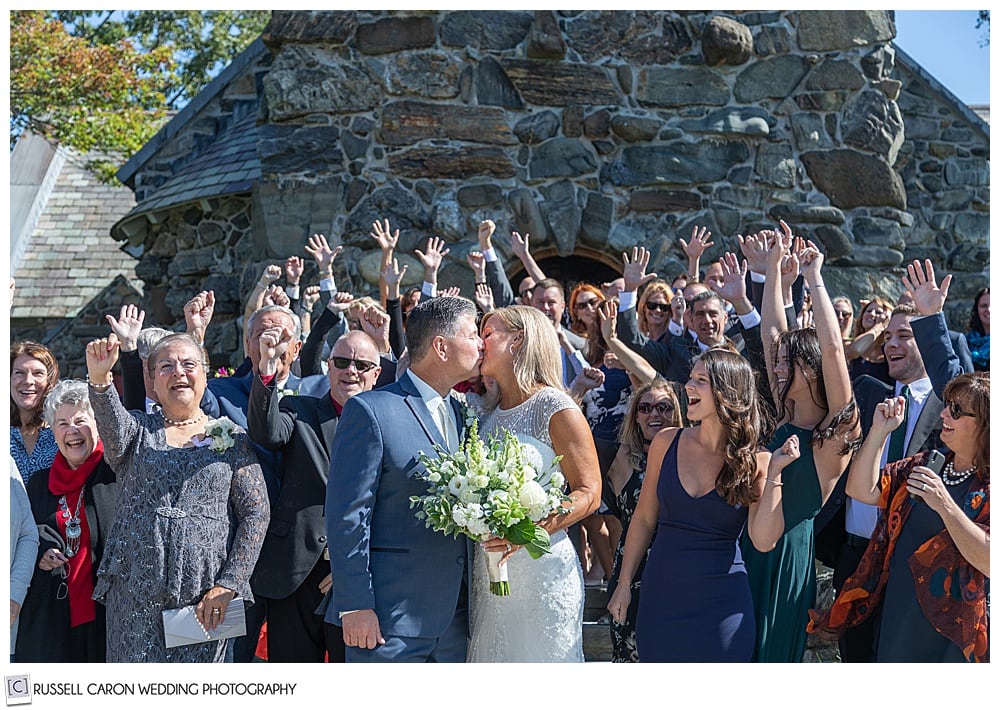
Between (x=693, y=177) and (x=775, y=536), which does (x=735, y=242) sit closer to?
(x=693, y=177)

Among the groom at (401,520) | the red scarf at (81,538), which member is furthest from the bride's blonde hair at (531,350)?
the red scarf at (81,538)

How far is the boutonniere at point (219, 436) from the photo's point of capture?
4293mm

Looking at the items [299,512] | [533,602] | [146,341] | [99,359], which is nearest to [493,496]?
[533,602]

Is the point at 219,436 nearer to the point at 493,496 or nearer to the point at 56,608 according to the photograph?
the point at 56,608

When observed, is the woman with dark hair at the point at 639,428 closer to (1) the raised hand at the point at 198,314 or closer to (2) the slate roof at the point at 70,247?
(1) the raised hand at the point at 198,314

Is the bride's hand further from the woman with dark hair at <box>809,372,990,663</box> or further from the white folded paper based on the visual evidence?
the woman with dark hair at <box>809,372,990,663</box>

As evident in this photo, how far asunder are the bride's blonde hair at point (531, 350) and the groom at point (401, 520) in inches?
8.2

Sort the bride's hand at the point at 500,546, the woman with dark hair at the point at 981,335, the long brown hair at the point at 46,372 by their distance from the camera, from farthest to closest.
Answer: the woman with dark hair at the point at 981,335 → the long brown hair at the point at 46,372 → the bride's hand at the point at 500,546

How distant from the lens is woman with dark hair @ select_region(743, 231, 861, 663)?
4.16 meters

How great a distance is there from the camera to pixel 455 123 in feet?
28.6

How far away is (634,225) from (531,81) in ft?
4.54

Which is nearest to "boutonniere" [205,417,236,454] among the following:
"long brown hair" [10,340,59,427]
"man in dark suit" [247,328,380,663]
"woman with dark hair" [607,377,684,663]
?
"man in dark suit" [247,328,380,663]

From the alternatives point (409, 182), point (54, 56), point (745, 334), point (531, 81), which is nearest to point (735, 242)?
point (531, 81)

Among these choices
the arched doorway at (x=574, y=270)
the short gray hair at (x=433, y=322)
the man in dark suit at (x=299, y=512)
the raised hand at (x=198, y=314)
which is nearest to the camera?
the short gray hair at (x=433, y=322)
